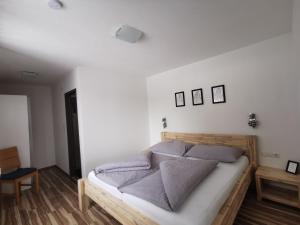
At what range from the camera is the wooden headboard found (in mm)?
2371

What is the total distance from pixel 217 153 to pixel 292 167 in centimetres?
93

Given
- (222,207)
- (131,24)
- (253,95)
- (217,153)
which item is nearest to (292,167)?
(217,153)

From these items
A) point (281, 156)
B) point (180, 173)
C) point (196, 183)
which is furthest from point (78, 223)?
point (281, 156)

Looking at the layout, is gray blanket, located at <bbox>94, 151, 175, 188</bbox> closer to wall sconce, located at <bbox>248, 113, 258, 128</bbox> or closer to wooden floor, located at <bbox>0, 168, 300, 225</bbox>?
wooden floor, located at <bbox>0, 168, 300, 225</bbox>

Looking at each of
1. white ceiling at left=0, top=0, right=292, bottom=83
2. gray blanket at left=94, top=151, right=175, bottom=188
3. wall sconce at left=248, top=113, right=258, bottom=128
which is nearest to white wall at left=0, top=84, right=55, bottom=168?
white ceiling at left=0, top=0, right=292, bottom=83

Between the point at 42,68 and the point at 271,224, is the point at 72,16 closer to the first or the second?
the point at 42,68

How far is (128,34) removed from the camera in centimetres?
177

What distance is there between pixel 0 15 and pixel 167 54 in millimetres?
2026

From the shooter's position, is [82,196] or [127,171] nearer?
[127,171]

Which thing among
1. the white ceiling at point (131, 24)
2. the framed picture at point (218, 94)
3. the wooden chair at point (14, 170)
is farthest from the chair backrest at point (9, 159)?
the framed picture at point (218, 94)

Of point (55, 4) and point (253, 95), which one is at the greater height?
point (55, 4)

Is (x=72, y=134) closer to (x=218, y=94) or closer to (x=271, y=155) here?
→ (x=218, y=94)

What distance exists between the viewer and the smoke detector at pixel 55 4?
120cm

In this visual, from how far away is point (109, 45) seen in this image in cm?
208
